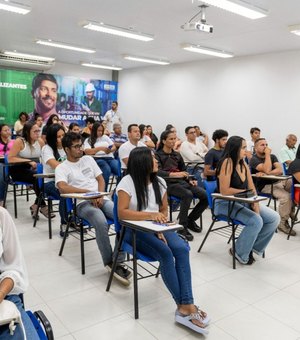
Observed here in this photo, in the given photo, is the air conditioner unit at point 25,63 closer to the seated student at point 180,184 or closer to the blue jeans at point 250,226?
the seated student at point 180,184

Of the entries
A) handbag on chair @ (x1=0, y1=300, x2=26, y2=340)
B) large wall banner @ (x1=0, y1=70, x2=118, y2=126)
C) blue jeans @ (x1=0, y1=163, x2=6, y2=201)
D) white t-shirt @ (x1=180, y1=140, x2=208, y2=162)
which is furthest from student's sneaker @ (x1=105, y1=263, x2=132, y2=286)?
large wall banner @ (x1=0, y1=70, x2=118, y2=126)

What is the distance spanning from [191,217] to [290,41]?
4.36 m

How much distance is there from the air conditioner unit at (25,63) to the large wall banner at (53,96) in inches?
9.4

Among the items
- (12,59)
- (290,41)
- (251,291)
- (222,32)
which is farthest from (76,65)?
(251,291)

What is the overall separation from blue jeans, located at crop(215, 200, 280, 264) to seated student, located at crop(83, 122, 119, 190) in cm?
266

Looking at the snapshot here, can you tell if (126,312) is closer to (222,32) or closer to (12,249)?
(12,249)

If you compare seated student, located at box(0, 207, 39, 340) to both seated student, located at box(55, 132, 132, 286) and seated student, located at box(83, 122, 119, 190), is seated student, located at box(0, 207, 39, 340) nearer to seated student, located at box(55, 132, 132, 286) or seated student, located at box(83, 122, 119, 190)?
seated student, located at box(55, 132, 132, 286)

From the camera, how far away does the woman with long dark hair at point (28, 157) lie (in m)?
4.40

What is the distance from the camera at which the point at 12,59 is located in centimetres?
866

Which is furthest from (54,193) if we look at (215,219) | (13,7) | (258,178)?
(13,7)

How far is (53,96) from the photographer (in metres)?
9.52

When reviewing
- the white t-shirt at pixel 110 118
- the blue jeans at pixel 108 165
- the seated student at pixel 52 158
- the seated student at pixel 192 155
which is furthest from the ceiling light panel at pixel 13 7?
the white t-shirt at pixel 110 118

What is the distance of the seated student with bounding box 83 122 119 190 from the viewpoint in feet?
18.2

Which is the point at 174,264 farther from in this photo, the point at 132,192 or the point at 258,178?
the point at 258,178
